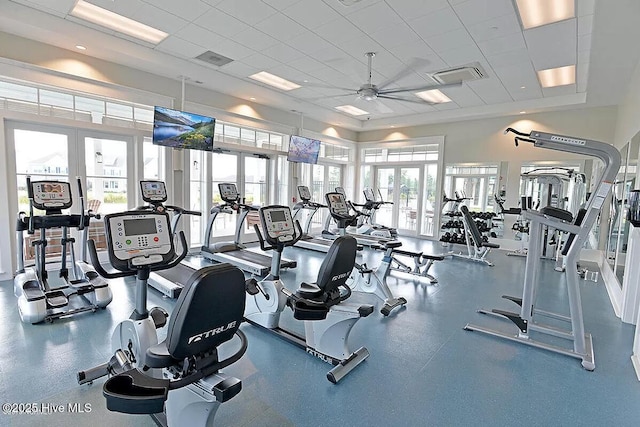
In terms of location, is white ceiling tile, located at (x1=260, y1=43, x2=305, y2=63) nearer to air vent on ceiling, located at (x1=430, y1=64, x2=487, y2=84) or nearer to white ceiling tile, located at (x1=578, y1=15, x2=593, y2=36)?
air vent on ceiling, located at (x1=430, y1=64, x2=487, y2=84)

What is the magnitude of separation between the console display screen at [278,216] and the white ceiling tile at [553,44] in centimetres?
392

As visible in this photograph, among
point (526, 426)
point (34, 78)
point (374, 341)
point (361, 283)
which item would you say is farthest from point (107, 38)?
point (526, 426)

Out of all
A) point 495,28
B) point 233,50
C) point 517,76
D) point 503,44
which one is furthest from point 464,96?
point 233,50

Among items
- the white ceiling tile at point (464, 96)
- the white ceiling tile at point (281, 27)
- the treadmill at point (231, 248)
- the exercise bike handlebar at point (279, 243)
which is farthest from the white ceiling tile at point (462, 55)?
the treadmill at point (231, 248)

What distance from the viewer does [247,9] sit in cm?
391

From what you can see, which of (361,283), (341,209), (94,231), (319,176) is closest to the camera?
(361,283)

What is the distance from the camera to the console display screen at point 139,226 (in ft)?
7.35

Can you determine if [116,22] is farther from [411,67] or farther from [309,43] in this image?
[411,67]

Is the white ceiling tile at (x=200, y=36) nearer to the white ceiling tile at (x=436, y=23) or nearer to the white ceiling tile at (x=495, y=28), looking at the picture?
the white ceiling tile at (x=436, y=23)

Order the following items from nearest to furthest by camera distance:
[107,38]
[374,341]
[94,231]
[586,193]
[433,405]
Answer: [433,405] → [374,341] → [107,38] → [94,231] → [586,193]

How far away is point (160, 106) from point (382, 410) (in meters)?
5.94

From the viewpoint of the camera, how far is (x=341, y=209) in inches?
202

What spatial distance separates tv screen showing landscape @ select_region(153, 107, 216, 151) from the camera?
563 cm

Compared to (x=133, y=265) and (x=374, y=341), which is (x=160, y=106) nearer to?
(x=133, y=265)
